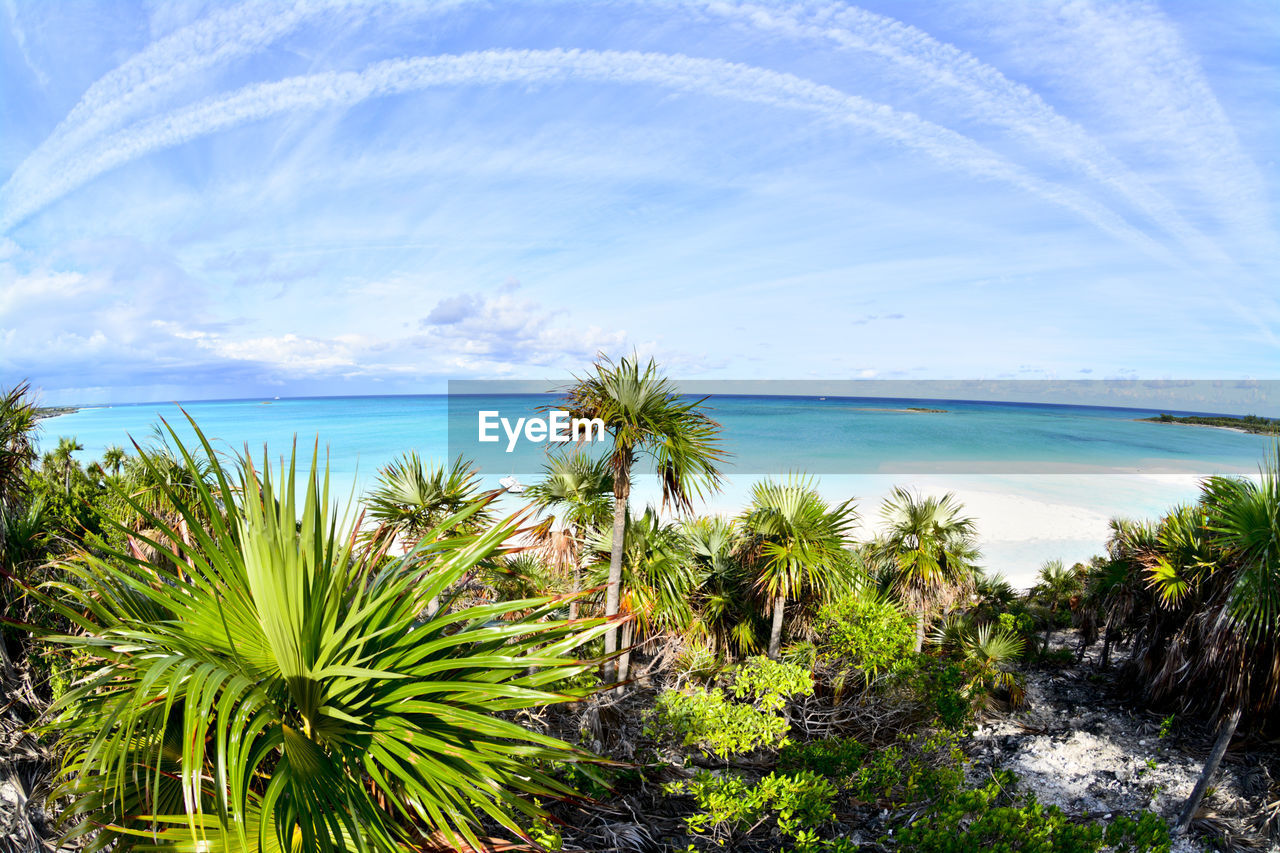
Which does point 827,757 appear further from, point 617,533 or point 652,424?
point 652,424

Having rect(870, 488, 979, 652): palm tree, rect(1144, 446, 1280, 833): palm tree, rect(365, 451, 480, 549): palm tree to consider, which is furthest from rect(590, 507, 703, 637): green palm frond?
rect(1144, 446, 1280, 833): palm tree

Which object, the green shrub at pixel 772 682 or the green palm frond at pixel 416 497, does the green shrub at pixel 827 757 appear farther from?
the green palm frond at pixel 416 497

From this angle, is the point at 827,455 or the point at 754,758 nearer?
the point at 754,758

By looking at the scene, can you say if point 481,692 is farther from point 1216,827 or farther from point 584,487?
point 1216,827

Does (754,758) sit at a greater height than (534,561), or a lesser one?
lesser

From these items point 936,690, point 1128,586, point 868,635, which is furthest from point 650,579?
point 1128,586

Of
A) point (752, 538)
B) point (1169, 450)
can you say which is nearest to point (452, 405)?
point (1169, 450)

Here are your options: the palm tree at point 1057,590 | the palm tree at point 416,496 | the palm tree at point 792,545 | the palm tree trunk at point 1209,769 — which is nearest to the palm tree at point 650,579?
the palm tree at point 792,545
